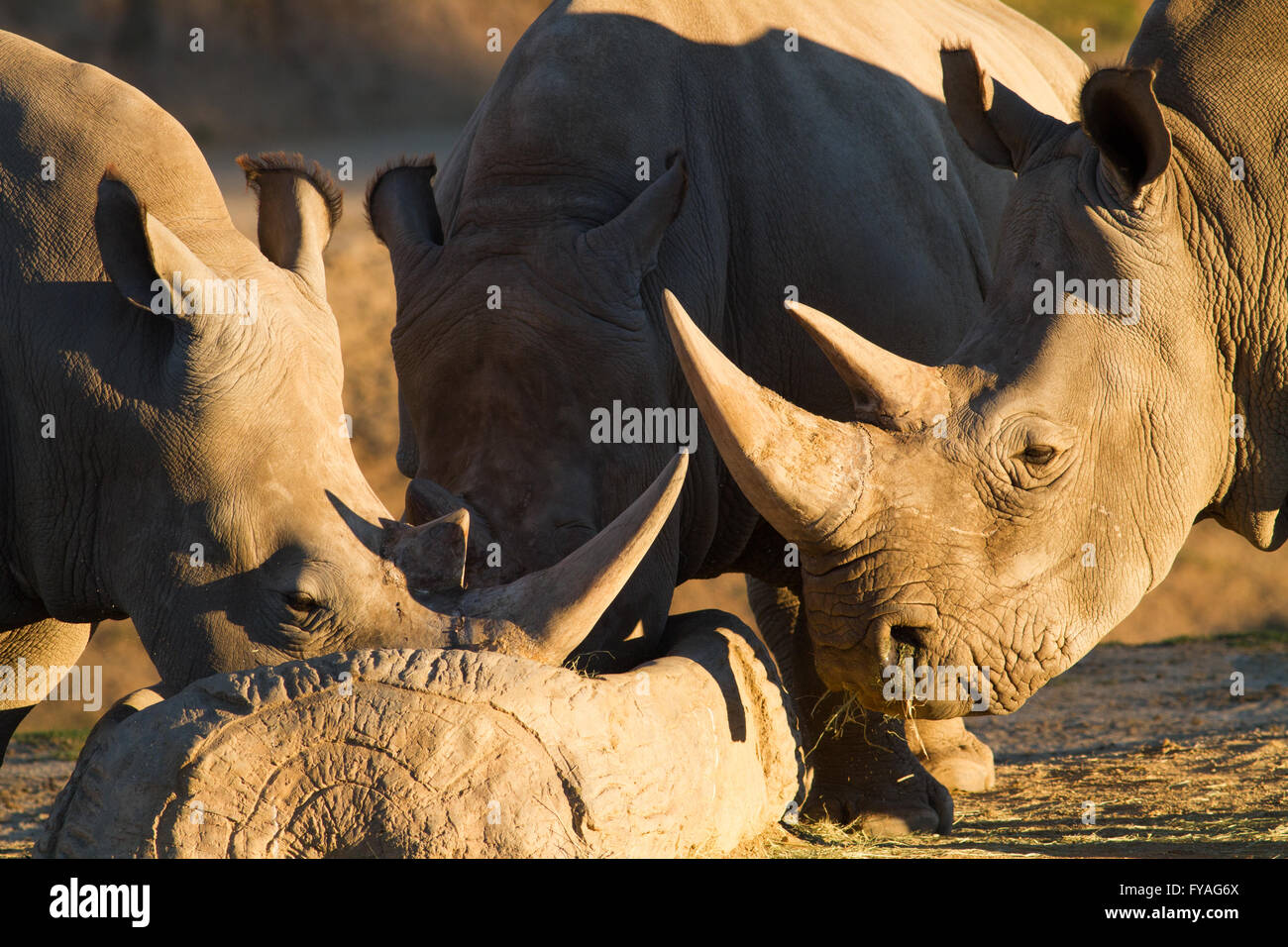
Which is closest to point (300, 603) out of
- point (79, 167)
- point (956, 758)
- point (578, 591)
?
point (578, 591)

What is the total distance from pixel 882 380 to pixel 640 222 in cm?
93

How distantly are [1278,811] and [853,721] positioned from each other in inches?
57.4

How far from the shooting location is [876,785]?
6.15 m

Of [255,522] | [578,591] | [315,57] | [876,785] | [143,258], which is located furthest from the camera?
[315,57]

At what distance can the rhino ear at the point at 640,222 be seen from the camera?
195 inches

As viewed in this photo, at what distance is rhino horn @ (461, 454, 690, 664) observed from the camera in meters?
4.01

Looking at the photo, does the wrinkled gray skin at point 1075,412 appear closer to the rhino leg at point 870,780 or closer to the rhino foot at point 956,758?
the rhino leg at point 870,780

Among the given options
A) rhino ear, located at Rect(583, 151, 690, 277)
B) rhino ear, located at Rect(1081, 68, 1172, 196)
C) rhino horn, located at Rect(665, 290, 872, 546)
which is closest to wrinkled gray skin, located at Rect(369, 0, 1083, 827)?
rhino ear, located at Rect(583, 151, 690, 277)

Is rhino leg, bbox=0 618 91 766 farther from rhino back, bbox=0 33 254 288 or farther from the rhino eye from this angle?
the rhino eye

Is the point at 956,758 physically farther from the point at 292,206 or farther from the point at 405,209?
the point at 292,206

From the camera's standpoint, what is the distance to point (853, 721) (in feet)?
20.0

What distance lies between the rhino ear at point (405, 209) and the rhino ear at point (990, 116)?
164 cm

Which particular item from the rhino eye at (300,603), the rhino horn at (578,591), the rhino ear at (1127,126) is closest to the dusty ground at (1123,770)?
the rhino horn at (578,591)
